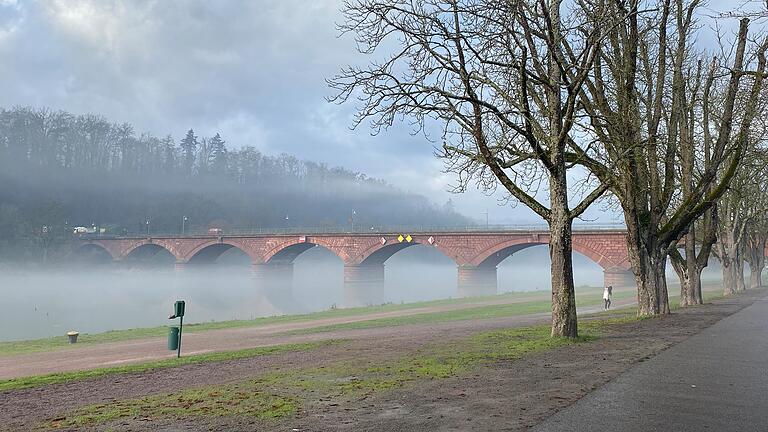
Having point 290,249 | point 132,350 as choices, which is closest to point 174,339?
point 132,350

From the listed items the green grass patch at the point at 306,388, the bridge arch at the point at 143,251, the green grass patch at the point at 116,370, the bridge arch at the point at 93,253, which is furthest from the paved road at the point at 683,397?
the bridge arch at the point at 93,253

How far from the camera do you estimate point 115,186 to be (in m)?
142

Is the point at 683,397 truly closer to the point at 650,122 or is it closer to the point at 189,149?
the point at 650,122

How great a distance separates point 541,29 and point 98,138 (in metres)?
151

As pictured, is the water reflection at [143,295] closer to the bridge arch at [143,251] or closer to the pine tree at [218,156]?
the bridge arch at [143,251]

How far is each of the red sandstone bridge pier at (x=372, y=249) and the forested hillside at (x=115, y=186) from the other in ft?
42.6

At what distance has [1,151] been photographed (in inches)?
4899

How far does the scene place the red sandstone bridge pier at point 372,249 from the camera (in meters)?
56.6

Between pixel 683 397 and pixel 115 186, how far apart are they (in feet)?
495

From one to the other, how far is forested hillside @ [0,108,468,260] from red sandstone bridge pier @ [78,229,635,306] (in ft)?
42.6

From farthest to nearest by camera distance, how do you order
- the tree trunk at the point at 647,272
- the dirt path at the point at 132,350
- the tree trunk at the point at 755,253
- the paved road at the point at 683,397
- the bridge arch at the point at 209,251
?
the bridge arch at the point at 209,251 → the tree trunk at the point at 755,253 → the tree trunk at the point at 647,272 → the dirt path at the point at 132,350 → the paved road at the point at 683,397

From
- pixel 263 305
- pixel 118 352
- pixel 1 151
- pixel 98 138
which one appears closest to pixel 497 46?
pixel 118 352

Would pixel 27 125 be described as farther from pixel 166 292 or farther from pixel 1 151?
pixel 166 292

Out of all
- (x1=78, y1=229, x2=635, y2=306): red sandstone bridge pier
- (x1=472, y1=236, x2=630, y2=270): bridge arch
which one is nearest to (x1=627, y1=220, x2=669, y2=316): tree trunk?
(x1=78, y1=229, x2=635, y2=306): red sandstone bridge pier
